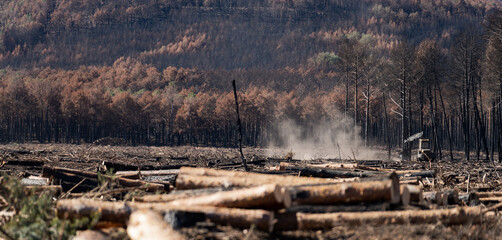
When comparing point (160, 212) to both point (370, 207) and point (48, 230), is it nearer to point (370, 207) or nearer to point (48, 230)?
point (48, 230)

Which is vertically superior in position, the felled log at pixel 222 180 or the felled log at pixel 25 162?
the felled log at pixel 222 180

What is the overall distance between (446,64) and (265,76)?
143 meters

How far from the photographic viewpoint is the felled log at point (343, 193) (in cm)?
546

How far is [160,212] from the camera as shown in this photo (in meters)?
5.06

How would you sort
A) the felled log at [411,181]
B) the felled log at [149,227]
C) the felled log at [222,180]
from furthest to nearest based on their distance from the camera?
1. the felled log at [411,181]
2. the felled log at [222,180]
3. the felled log at [149,227]

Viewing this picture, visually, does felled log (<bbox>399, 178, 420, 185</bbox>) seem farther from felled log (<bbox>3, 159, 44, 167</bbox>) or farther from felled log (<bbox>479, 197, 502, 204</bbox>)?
felled log (<bbox>3, 159, 44, 167</bbox>)

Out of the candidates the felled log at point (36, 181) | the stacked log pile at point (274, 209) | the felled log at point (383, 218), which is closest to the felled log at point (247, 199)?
the stacked log pile at point (274, 209)

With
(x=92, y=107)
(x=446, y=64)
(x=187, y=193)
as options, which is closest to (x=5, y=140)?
(x=92, y=107)

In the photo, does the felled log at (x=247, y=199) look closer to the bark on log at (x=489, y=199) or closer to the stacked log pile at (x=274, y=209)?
the stacked log pile at (x=274, y=209)

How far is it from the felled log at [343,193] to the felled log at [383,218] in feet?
0.77

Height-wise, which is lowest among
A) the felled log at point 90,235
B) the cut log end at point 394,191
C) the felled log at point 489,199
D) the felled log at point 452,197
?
the felled log at point 489,199

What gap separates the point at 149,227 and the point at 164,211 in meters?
0.34

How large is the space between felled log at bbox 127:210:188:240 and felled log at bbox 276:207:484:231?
1.20 m

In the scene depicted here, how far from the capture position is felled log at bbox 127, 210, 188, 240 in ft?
14.9
